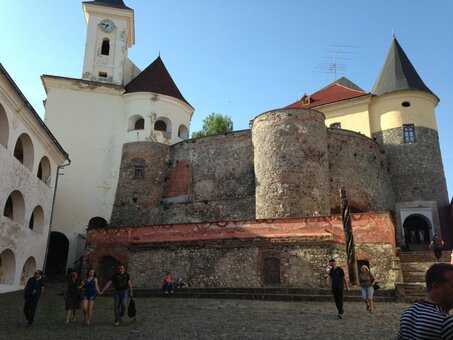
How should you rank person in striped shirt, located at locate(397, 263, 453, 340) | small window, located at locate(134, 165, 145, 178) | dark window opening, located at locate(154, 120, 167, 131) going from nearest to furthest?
person in striped shirt, located at locate(397, 263, 453, 340)
small window, located at locate(134, 165, 145, 178)
dark window opening, located at locate(154, 120, 167, 131)

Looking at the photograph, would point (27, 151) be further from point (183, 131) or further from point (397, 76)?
point (397, 76)

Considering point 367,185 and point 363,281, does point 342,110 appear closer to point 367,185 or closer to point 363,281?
point 367,185

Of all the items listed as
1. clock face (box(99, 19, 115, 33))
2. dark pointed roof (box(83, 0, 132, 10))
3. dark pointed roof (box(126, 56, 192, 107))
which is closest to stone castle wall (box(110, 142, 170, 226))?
dark pointed roof (box(126, 56, 192, 107))

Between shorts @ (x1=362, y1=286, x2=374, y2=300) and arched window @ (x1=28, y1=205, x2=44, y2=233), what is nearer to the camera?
shorts @ (x1=362, y1=286, x2=374, y2=300)

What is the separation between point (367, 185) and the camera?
2658cm

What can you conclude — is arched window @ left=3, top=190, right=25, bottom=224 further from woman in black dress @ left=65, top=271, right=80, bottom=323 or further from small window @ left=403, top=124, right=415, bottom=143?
small window @ left=403, top=124, right=415, bottom=143

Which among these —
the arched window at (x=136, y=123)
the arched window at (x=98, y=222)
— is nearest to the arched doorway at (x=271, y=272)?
the arched window at (x=98, y=222)

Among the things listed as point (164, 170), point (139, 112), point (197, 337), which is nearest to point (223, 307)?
point (197, 337)

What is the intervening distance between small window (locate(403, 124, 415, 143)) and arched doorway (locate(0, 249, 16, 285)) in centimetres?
2341

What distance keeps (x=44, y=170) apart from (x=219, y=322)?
15644 mm

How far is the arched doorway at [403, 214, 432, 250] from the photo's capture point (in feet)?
89.0

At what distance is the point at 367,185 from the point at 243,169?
7443mm

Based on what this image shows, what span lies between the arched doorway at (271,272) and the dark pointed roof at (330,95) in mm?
15354

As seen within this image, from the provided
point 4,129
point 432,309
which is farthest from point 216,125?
point 432,309
